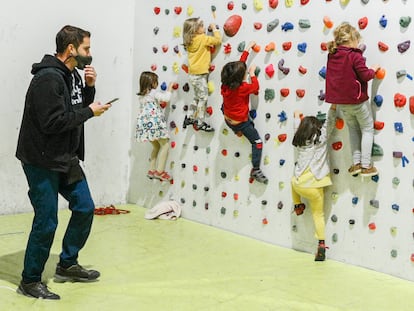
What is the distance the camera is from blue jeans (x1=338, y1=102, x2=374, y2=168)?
4027 mm

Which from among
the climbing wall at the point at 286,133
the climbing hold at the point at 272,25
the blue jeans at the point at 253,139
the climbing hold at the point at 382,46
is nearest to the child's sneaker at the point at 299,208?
the climbing wall at the point at 286,133

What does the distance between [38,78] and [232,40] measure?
6.71 feet

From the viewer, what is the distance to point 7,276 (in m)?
3.92

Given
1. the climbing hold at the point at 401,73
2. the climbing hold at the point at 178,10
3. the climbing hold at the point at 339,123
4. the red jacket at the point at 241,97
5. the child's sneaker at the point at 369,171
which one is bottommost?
the child's sneaker at the point at 369,171

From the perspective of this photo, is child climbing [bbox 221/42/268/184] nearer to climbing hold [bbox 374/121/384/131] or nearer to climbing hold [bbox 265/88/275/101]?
climbing hold [bbox 265/88/275/101]

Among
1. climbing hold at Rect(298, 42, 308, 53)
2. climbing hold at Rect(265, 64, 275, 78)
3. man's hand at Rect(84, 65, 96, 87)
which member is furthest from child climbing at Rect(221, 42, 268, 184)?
man's hand at Rect(84, 65, 96, 87)

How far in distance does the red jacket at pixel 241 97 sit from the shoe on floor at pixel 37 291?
80.2 inches

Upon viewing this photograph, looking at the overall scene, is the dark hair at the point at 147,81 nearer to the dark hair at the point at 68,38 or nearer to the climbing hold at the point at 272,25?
the climbing hold at the point at 272,25

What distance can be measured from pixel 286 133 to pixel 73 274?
193 cm

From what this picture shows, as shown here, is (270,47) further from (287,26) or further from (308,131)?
(308,131)

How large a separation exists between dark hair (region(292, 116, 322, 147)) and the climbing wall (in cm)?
13

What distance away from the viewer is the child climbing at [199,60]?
5137 mm

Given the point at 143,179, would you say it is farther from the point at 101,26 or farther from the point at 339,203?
the point at 339,203

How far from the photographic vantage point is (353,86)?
3.97m
